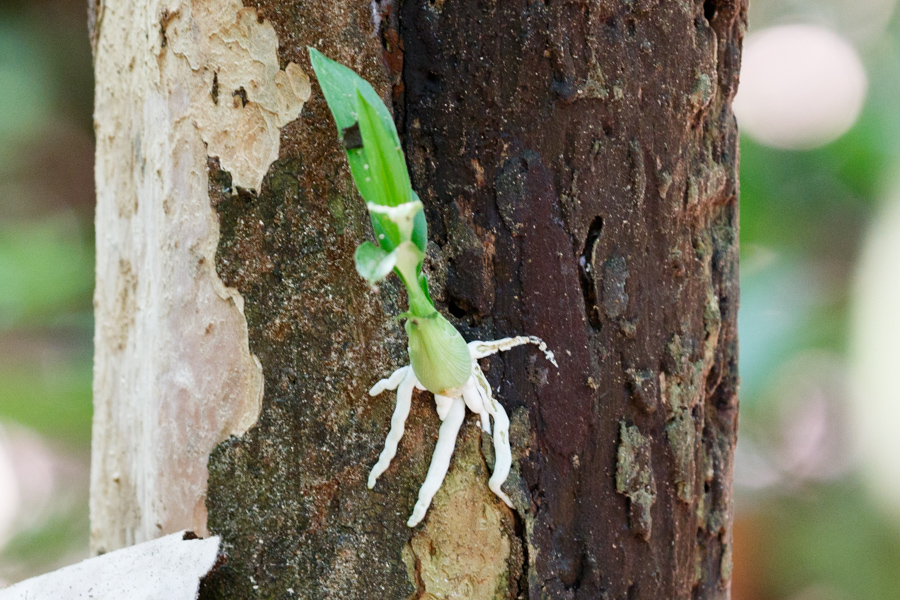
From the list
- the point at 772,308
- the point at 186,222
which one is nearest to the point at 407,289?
the point at 186,222

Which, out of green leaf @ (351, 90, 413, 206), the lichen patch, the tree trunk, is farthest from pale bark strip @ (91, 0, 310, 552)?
the lichen patch

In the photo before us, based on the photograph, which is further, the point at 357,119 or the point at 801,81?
the point at 801,81

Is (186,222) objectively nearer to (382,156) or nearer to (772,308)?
A: (382,156)

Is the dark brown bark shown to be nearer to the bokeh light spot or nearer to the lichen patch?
the lichen patch

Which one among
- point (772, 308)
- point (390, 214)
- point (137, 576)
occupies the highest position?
point (772, 308)

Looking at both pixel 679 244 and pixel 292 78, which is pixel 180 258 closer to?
pixel 292 78

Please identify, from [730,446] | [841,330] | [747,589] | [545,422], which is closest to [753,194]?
[841,330]
